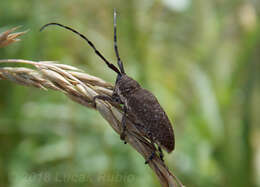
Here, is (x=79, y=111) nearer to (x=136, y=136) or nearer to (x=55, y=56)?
→ (x=55, y=56)

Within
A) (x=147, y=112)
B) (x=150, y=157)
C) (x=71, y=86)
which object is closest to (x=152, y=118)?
(x=147, y=112)

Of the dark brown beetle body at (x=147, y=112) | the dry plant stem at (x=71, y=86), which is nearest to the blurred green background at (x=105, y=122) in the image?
the dark brown beetle body at (x=147, y=112)

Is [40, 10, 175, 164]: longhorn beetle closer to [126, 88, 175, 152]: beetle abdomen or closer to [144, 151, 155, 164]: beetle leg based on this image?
[126, 88, 175, 152]: beetle abdomen

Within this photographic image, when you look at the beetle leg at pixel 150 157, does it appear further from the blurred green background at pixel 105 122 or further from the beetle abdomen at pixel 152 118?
the blurred green background at pixel 105 122

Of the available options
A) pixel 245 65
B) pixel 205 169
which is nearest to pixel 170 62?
pixel 245 65

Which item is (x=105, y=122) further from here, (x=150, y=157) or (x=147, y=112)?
(x=150, y=157)
